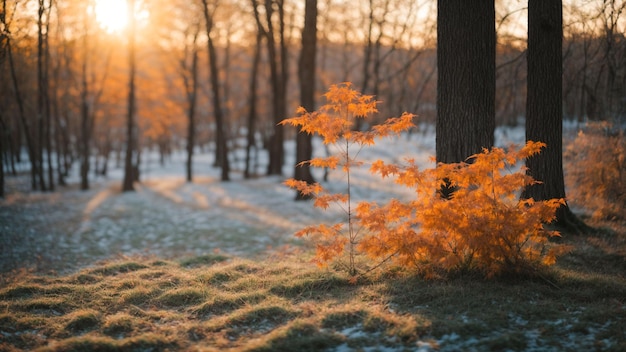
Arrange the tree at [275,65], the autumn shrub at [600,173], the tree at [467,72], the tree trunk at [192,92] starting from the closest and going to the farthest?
1. the tree at [467,72]
2. the autumn shrub at [600,173]
3. the tree at [275,65]
4. the tree trunk at [192,92]

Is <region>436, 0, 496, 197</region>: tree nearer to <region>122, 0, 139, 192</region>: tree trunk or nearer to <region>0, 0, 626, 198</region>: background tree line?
<region>0, 0, 626, 198</region>: background tree line

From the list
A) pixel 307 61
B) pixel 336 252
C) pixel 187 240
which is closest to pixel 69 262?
pixel 187 240

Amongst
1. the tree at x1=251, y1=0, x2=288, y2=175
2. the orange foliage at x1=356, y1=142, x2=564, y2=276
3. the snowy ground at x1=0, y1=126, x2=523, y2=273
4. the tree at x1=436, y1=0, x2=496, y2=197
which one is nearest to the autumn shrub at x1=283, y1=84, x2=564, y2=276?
the orange foliage at x1=356, y1=142, x2=564, y2=276

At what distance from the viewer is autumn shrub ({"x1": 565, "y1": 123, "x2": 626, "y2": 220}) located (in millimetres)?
8445

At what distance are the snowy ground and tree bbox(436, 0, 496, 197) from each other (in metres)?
0.65

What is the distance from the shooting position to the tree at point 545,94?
689 cm

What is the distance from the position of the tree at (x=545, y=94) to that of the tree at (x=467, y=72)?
50.7 inches

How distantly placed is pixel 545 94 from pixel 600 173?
2725mm

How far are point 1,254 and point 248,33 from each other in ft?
53.5

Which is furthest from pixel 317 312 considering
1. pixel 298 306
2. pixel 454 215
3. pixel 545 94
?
pixel 545 94

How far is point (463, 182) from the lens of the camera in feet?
16.7

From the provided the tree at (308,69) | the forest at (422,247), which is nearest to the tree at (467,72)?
the forest at (422,247)

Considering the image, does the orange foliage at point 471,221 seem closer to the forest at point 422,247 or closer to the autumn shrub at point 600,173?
the forest at point 422,247

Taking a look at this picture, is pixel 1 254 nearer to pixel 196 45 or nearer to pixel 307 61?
pixel 307 61
